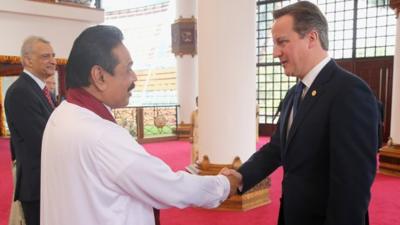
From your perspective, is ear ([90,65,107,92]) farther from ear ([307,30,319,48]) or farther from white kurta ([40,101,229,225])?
ear ([307,30,319,48])

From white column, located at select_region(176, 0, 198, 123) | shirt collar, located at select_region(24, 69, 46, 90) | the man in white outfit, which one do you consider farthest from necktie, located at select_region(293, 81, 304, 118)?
white column, located at select_region(176, 0, 198, 123)

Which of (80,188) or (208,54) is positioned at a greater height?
(208,54)

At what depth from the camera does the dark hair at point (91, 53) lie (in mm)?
1287

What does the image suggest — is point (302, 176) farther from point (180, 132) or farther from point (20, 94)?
point (180, 132)

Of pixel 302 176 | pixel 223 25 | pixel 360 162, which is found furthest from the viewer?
pixel 223 25

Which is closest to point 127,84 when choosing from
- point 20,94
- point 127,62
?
point 127,62

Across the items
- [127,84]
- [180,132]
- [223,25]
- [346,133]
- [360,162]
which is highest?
[223,25]

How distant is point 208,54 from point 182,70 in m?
6.77

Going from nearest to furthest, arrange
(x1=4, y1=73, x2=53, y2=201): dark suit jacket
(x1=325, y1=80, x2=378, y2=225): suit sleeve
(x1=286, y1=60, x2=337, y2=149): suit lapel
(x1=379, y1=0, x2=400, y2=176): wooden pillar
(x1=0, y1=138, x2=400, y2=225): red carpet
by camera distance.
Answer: (x1=325, y1=80, x2=378, y2=225): suit sleeve < (x1=286, y1=60, x2=337, y2=149): suit lapel < (x1=4, y1=73, x2=53, y2=201): dark suit jacket < (x1=0, y1=138, x2=400, y2=225): red carpet < (x1=379, y1=0, x2=400, y2=176): wooden pillar

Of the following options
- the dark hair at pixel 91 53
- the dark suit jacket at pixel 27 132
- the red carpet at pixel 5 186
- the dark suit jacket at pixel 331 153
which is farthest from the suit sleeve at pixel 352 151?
the red carpet at pixel 5 186

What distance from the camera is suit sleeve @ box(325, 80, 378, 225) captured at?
1451mm

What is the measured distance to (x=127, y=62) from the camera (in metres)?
1.35

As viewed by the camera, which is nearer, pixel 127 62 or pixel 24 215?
pixel 127 62

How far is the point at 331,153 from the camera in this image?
1499 mm
